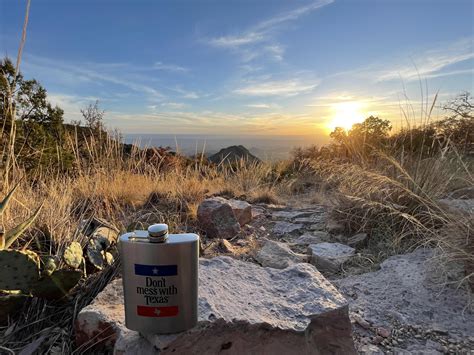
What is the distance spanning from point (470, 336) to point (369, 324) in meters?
0.47

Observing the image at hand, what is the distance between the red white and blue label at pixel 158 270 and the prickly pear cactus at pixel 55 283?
0.74m

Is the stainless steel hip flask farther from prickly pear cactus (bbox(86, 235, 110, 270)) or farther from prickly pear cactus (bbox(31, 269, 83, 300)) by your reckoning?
prickly pear cactus (bbox(86, 235, 110, 270))

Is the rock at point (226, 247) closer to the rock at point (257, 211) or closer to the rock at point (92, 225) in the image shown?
the rock at point (92, 225)

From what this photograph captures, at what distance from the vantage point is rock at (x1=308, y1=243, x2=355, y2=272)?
105 inches

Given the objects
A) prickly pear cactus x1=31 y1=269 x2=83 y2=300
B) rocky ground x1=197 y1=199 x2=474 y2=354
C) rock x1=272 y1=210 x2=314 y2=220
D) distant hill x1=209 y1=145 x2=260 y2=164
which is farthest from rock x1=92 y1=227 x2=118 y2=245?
distant hill x1=209 y1=145 x2=260 y2=164

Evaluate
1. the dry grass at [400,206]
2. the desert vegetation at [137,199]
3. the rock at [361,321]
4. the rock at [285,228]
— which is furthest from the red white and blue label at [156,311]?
the rock at [285,228]

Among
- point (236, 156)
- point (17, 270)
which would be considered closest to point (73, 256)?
point (17, 270)

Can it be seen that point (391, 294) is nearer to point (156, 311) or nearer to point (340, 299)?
point (340, 299)

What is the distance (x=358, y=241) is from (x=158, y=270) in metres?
2.34

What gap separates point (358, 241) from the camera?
3.12 m

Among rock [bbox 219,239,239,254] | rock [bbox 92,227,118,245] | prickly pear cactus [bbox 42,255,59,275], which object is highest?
rock [bbox 92,227,118,245]

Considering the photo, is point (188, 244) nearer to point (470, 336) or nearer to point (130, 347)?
point (130, 347)

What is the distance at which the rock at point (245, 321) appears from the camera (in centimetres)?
132

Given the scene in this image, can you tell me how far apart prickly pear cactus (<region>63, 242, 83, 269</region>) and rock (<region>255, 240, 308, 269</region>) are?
1.22 meters
